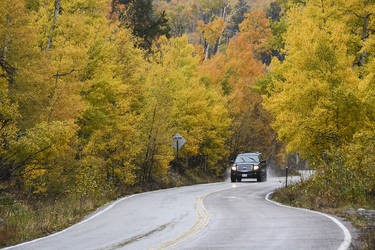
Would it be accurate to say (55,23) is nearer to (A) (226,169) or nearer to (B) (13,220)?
(B) (13,220)

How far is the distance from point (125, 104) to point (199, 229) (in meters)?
14.2

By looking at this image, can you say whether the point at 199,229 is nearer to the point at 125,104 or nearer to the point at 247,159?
the point at 125,104

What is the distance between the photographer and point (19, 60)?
65.0ft

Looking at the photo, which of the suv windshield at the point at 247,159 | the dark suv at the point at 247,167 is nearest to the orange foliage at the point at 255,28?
the dark suv at the point at 247,167

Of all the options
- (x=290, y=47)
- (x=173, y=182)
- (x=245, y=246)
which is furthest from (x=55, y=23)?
(x=245, y=246)

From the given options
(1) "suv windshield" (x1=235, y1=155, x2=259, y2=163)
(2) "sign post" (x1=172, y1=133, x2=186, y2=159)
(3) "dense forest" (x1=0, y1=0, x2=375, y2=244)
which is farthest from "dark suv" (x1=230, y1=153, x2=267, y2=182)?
(2) "sign post" (x1=172, y1=133, x2=186, y2=159)

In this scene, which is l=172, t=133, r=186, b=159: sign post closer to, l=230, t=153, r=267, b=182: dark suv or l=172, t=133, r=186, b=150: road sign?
l=172, t=133, r=186, b=150: road sign

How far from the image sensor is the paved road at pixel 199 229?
35.6 ft

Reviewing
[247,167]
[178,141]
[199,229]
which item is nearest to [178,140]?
[178,141]

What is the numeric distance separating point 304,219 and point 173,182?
2245 centimetres

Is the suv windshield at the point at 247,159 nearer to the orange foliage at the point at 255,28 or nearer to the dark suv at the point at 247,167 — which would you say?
the dark suv at the point at 247,167

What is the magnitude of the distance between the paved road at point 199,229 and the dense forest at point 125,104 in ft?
5.60

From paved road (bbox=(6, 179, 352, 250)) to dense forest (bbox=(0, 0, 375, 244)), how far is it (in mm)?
1706

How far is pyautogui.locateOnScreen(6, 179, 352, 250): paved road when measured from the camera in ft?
35.6
